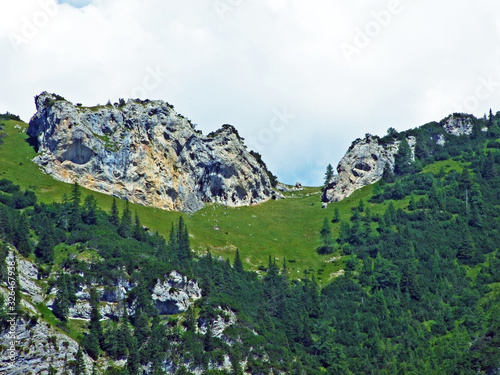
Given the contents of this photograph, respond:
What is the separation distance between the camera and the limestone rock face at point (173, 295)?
15950 cm

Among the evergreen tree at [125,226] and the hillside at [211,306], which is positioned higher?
the evergreen tree at [125,226]

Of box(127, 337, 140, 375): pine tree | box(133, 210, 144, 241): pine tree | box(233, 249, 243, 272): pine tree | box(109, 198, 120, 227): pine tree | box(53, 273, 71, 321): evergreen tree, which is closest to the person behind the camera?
box(127, 337, 140, 375): pine tree

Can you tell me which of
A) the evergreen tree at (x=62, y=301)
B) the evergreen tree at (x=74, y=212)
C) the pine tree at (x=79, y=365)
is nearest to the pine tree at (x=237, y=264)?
the evergreen tree at (x=74, y=212)

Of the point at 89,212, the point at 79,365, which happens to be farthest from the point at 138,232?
the point at 79,365

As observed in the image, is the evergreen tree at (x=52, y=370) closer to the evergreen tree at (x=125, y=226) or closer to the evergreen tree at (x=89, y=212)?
the evergreen tree at (x=125, y=226)

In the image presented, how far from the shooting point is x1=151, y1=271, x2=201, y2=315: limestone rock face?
15950 cm

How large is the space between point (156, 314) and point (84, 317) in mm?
18623

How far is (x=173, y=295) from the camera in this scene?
525 feet

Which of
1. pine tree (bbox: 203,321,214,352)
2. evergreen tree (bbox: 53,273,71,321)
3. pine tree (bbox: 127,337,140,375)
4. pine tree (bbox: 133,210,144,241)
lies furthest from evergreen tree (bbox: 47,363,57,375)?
pine tree (bbox: 133,210,144,241)

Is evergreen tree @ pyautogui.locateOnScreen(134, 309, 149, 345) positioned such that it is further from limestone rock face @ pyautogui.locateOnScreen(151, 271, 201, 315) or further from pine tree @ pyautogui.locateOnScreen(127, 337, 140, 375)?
limestone rock face @ pyautogui.locateOnScreen(151, 271, 201, 315)

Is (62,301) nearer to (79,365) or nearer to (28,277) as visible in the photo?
(28,277)

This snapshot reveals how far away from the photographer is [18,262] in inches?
5822

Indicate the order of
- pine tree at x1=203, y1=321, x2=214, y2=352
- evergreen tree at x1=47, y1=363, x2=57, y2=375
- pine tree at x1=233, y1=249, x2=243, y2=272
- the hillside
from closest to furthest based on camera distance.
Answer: evergreen tree at x1=47, y1=363, x2=57, y2=375 → the hillside → pine tree at x1=203, y1=321, x2=214, y2=352 → pine tree at x1=233, y1=249, x2=243, y2=272

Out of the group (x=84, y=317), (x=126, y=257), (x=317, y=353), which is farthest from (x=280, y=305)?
(x=84, y=317)
